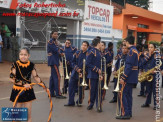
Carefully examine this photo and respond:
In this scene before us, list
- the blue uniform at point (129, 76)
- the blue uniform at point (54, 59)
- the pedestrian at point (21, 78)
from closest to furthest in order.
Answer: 1. the pedestrian at point (21, 78)
2. the blue uniform at point (129, 76)
3. the blue uniform at point (54, 59)

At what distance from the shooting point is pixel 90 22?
21766mm

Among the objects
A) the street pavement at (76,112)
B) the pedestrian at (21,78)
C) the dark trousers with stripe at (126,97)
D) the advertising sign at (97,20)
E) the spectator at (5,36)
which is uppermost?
the advertising sign at (97,20)

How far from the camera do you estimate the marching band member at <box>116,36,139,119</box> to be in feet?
20.5

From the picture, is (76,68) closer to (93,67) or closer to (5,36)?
(93,67)

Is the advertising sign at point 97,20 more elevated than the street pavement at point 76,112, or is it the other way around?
the advertising sign at point 97,20

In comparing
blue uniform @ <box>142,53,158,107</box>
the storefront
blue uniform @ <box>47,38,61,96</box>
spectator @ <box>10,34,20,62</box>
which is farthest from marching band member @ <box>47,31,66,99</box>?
the storefront

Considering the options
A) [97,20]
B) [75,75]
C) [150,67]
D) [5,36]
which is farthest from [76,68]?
[97,20]

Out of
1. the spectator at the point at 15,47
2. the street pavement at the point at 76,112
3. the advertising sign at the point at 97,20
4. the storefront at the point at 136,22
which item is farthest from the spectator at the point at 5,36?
the storefront at the point at 136,22

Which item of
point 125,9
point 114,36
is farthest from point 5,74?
point 125,9

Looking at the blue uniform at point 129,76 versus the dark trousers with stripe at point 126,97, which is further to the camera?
the dark trousers with stripe at point 126,97

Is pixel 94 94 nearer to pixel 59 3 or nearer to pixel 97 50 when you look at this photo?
pixel 97 50

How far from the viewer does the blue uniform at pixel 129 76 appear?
625 centimetres

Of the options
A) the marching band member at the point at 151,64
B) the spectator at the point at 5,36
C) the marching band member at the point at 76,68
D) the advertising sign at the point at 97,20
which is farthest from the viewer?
the advertising sign at the point at 97,20

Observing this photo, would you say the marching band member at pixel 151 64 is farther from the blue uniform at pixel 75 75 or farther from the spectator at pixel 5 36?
the spectator at pixel 5 36
